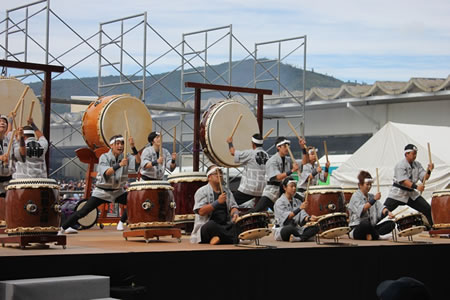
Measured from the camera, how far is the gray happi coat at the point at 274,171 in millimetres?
7984

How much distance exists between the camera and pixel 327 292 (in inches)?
243

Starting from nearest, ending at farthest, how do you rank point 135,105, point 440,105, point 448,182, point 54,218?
point 54,218 → point 135,105 → point 448,182 → point 440,105

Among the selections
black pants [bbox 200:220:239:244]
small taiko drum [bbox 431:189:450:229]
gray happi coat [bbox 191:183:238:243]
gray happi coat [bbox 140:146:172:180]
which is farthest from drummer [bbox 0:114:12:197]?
small taiko drum [bbox 431:189:450:229]

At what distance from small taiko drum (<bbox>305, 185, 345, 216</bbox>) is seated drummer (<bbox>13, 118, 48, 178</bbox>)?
2.52 m

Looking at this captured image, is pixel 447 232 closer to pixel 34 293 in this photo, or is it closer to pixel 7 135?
pixel 7 135

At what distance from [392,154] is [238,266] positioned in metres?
7.89

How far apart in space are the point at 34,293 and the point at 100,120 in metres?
4.54

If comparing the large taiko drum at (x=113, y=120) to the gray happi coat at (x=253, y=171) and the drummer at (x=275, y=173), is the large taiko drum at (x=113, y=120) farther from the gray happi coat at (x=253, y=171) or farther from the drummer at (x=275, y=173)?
the drummer at (x=275, y=173)

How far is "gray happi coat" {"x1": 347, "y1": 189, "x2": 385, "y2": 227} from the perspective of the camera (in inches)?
314

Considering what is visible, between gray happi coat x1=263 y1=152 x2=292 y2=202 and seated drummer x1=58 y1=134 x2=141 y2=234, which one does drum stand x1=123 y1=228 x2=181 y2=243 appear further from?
gray happi coat x1=263 y1=152 x2=292 y2=202

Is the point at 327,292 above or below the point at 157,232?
below

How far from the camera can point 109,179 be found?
7398 mm

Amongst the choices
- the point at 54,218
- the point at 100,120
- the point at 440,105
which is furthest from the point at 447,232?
the point at 440,105

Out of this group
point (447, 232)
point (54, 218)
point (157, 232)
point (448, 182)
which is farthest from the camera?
point (448, 182)
